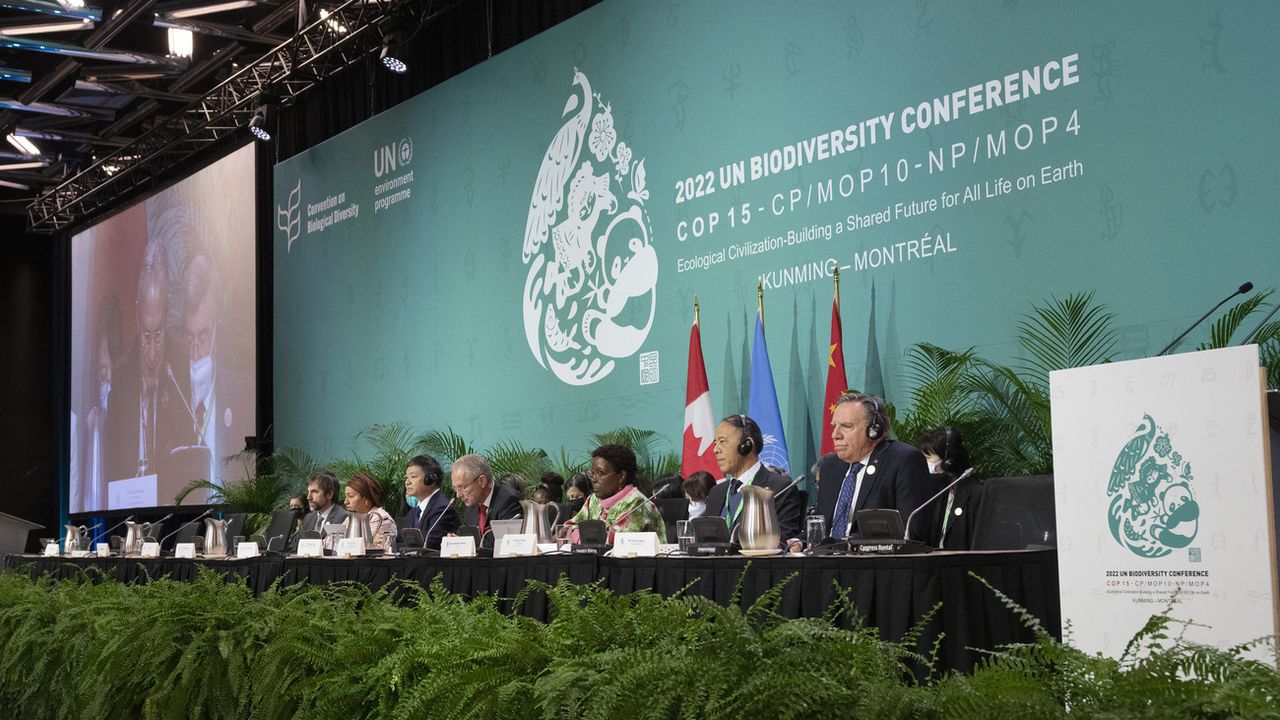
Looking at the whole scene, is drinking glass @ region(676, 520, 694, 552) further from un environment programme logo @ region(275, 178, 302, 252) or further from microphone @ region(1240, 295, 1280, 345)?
un environment programme logo @ region(275, 178, 302, 252)

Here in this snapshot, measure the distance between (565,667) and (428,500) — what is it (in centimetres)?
437

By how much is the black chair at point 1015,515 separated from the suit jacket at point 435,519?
2.14m

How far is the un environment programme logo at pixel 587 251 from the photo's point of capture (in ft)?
22.7

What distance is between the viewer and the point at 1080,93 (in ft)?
15.9

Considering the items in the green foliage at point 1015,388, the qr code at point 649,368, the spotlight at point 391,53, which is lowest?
the green foliage at point 1015,388

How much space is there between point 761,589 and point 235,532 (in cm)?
519

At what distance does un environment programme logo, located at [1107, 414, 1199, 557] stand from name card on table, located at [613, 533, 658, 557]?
1.21 meters

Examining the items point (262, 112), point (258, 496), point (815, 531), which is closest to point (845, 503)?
point (815, 531)

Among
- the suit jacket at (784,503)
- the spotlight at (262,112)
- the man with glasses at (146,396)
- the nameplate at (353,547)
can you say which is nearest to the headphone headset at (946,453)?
the suit jacket at (784,503)

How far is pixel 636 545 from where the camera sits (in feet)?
11.3

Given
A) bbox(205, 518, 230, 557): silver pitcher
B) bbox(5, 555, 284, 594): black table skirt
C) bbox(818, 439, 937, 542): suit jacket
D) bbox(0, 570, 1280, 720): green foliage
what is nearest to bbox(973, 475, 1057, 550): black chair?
bbox(818, 439, 937, 542): suit jacket

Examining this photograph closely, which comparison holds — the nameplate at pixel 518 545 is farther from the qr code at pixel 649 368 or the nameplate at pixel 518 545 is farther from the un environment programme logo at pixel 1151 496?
the qr code at pixel 649 368

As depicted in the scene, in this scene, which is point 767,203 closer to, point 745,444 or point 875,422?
point 745,444

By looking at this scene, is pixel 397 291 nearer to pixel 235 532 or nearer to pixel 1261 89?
pixel 235 532
